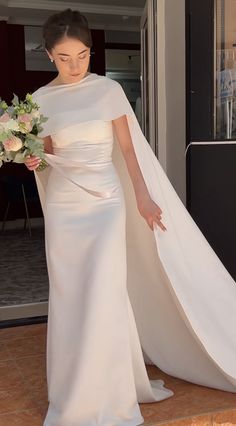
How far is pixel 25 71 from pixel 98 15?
1.69 metres

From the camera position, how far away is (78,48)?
7.64 feet

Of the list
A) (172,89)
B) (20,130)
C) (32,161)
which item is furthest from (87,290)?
(172,89)

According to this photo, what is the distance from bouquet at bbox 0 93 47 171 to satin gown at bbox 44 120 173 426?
0.16 m

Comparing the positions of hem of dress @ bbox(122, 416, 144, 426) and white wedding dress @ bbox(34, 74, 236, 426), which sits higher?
white wedding dress @ bbox(34, 74, 236, 426)

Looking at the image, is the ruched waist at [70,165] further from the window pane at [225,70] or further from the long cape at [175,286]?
the window pane at [225,70]

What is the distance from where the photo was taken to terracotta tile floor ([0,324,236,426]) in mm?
2570

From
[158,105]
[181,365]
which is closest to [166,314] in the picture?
[181,365]

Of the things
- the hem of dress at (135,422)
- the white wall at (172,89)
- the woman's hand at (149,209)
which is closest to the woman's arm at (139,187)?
the woman's hand at (149,209)

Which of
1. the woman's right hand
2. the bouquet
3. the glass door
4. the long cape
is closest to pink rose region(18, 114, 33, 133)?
the bouquet

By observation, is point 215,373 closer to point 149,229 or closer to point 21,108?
point 149,229

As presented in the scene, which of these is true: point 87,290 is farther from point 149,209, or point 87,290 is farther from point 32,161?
point 32,161

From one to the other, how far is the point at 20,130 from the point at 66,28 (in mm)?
456

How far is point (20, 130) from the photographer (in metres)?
2.27

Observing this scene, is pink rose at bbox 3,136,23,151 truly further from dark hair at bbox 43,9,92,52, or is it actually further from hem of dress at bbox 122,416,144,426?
hem of dress at bbox 122,416,144,426
